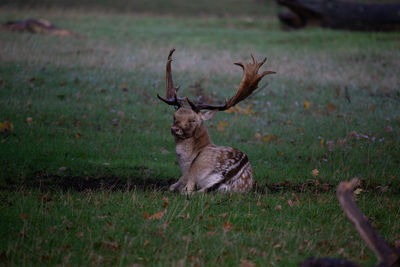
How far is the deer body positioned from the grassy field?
1.14 feet

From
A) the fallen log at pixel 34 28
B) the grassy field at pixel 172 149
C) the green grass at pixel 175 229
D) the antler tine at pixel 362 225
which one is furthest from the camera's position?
the fallen log at pixel 34 28

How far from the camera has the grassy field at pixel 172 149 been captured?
549cm

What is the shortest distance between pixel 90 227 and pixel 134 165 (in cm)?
332

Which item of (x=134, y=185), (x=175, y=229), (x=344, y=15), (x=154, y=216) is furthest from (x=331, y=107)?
(x=344, y=15)

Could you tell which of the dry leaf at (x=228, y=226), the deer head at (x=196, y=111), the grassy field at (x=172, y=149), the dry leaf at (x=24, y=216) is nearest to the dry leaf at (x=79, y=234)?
the grassy field at (x=172, y=149)

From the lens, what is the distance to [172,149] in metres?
10.2

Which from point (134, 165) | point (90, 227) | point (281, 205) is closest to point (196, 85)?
point (134, 165)

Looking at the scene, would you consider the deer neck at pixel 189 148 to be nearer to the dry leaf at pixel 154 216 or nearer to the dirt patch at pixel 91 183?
the dirt patch at pixel 91 183

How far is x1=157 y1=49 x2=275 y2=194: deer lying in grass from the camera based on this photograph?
7.34m

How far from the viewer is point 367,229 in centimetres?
412

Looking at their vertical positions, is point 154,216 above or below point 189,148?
below

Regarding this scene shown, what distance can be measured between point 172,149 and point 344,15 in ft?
59.3

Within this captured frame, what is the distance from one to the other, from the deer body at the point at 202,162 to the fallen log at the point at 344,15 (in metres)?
19.1

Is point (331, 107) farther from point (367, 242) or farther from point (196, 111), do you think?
point (367, 242)
